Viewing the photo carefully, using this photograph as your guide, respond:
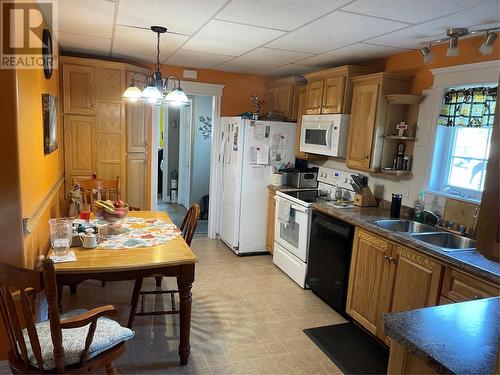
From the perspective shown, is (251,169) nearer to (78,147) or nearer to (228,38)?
(228,38)

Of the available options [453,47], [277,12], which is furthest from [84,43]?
[453,47]

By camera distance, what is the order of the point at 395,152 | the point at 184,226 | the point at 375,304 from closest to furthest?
the point at 375,304, the point at 184,226, the point at 395,152

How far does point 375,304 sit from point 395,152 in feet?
4.47

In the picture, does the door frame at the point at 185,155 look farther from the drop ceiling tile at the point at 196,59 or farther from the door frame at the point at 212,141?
the drop ceiling tile at the point at 196,59

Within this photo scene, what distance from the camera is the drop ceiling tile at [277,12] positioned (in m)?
2.13

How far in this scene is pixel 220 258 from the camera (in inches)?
172

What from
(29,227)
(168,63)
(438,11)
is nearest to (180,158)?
(168,63)

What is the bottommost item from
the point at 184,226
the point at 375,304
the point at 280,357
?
the point at 280,357

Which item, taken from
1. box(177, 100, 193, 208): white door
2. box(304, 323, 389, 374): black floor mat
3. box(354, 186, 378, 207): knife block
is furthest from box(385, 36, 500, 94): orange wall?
box(177, 100, 193, 208): white door

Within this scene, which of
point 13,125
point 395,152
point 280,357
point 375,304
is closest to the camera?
point 13,125

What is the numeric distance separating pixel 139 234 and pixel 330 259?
1.69m

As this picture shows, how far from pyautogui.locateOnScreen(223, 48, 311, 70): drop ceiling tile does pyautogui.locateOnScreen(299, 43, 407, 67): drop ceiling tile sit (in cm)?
18

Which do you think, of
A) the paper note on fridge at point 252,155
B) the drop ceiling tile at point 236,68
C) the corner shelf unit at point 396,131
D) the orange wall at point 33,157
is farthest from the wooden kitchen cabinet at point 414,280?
the drop ceiling tile at point 236,68

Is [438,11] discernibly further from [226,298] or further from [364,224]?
[226,298]
